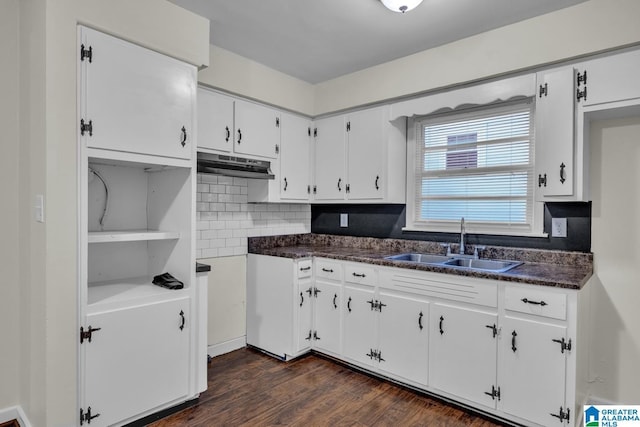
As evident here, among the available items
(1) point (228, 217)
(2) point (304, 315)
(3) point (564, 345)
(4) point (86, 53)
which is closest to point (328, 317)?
(2) point (304, 315)

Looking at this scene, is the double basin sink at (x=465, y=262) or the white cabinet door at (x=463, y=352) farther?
the double basin sink at (x=465, y=262)

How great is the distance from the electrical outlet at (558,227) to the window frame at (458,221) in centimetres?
7

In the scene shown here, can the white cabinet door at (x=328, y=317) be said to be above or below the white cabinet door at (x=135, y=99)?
below

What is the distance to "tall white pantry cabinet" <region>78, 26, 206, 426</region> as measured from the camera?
1.99m

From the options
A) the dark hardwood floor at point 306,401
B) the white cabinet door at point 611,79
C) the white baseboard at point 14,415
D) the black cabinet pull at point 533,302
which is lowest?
the dark hardwood floor at point 306,401

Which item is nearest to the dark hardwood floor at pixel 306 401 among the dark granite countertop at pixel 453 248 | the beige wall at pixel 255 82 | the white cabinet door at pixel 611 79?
the dark granite countertop at pixel 453 248

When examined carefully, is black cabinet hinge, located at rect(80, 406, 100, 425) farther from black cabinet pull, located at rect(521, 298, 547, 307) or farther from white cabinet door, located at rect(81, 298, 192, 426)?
black cabinet pull, located at rect(521, 298, 547, 307)

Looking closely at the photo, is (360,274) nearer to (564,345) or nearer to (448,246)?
(448,246)

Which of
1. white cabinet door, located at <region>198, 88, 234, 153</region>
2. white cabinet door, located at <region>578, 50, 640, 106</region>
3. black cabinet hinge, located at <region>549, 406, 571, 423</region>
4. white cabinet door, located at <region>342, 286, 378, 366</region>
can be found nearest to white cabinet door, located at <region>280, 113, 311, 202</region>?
white cabinet door, located at <region>198, 88, 234, 153</region>

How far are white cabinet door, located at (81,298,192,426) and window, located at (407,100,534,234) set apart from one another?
2181 mm

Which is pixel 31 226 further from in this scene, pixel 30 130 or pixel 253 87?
pixel 253 87

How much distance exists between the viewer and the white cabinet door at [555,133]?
2303mm

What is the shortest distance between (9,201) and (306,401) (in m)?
2.25
